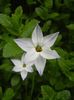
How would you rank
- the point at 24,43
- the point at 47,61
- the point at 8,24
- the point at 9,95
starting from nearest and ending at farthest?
the point at 24,43
the point at 8,24
the point at 47,61
the point at 9,95

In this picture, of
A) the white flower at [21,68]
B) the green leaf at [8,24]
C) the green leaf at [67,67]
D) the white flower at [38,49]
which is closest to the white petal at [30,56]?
the white flower at [38,49]

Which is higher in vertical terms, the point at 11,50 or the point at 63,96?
the point at 11,50

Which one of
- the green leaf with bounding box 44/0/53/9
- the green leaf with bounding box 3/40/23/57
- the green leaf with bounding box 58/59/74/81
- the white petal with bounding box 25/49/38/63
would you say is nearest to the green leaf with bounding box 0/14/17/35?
the green leaf with bounding box 3/40/23/57

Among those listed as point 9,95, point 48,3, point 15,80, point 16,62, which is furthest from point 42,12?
point 9,95

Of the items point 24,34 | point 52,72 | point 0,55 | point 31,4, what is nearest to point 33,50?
point 24,34

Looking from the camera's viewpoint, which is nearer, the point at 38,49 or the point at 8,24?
the point at 38,49

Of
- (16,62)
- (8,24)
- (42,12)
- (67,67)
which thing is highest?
(8,24)

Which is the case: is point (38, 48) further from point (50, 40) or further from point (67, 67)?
point (67, 67)

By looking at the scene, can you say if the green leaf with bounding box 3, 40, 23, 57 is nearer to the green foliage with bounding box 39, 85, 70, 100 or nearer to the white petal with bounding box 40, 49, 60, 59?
the white petal with bounding box 40, 49, 60, 59
